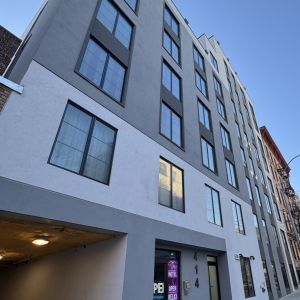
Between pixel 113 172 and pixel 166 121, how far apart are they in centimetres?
524

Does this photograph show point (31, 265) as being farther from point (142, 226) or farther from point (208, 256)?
point (208, 256)

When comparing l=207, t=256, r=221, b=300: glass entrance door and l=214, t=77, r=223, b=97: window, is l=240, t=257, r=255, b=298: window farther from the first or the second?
l=214, t=77, r=223, b=97: window

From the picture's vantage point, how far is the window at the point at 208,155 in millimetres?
14828

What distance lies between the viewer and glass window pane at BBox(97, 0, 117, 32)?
1015 centimetres

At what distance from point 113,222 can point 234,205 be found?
11974mm

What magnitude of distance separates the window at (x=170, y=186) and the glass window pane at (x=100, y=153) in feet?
9.70

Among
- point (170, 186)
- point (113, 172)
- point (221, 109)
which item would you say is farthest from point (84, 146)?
point (221, 109)

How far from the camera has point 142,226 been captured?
323 inches

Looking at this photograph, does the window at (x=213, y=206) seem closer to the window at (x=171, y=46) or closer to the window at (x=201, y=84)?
the window at (x=201, y=84)

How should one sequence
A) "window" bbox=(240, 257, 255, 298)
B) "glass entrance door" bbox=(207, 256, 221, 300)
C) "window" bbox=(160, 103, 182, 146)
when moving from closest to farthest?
"glass entrance door" bbox=(207, 256, 221, 300)
"window" bbox=(160, 103, 182, 146)
"window" bbox=(240, 257, 255, 298)

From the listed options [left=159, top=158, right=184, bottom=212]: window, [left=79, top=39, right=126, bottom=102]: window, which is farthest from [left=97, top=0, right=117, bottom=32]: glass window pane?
[left=159, top=158, right=184, bottom=212]: window

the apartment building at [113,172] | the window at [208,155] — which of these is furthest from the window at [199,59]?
the window at [208,155]

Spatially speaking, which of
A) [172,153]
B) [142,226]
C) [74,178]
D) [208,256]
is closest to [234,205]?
[208,256]

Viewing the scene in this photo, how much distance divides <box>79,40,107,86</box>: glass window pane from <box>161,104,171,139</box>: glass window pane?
13.1 ft
